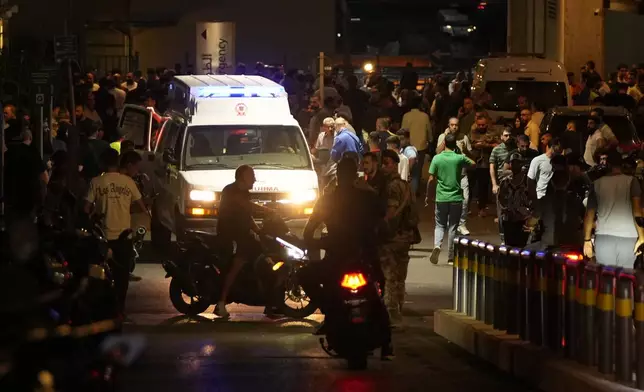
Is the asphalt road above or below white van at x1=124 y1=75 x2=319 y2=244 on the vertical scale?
below

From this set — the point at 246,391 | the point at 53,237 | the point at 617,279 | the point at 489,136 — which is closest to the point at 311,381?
the point at 246,391

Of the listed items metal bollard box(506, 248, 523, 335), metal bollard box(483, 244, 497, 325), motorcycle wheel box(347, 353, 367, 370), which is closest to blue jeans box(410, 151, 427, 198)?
metal bollard box(483, 244, 497, 325)

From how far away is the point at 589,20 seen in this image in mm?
36094

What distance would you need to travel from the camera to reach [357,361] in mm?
11961

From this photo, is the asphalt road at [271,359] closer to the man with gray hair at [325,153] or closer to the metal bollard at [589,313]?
the metal bollard at [589,313]

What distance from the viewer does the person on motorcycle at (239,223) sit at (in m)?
14.8

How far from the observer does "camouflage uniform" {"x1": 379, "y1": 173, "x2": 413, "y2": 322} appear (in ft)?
47.6

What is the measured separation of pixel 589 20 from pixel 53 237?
2926 centimetres

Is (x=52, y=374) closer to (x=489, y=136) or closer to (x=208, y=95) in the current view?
(x=208, y=95)

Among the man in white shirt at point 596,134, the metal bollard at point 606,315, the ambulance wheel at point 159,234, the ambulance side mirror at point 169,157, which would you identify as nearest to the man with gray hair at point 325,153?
the ambulance side mirror at point 169,157

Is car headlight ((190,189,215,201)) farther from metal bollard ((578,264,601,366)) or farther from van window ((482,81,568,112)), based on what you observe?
van window ((482,81,568,112))

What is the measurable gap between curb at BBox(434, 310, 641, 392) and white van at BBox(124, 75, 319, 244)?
4.76 metres

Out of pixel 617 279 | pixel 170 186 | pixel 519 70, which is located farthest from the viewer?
pixel 519 70

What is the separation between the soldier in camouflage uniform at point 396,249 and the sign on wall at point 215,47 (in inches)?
707
